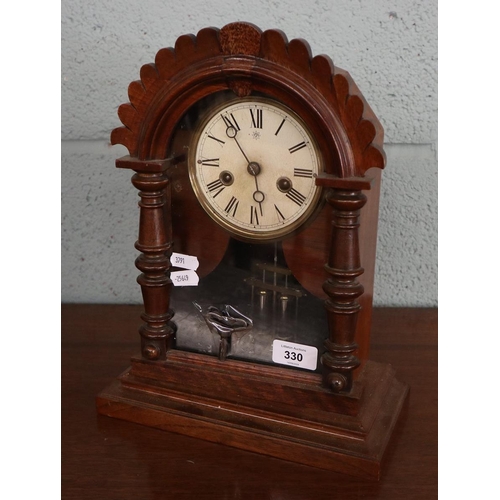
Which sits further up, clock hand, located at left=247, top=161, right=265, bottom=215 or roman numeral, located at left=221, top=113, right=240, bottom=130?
roman numeral, located at left=221, top=113, right=240, bottom=130

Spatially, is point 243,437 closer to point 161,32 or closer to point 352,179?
point 352,179

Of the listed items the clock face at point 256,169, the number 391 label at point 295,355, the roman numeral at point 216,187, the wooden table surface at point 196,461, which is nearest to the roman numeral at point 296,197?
the clock face at point 256,169

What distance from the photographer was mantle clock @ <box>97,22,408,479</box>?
0.91m

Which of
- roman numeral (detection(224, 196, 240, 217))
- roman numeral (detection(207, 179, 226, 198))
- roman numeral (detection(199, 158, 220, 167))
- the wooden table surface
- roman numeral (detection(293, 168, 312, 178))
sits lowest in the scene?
the wooden table surface

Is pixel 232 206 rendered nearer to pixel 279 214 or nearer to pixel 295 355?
pixel 279 214

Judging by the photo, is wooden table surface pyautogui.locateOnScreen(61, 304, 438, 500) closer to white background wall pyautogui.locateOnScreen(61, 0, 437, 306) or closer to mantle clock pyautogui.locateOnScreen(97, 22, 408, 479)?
mantle clock pyautogui.locateOnScreen(97, 22, 408, 479)

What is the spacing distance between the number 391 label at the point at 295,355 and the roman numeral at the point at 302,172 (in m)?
0.24

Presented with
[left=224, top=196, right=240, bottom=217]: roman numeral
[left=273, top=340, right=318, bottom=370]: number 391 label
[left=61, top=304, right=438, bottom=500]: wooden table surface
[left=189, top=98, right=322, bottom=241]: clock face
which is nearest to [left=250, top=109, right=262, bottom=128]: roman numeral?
[left=189, top=98, right=322, bottom=241]: clock face

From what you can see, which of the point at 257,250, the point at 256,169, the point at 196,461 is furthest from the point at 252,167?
the point at 196,461

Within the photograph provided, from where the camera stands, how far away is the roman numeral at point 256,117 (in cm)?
95

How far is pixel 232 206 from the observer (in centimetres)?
100

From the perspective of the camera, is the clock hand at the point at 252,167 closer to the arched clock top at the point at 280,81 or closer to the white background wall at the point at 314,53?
the arched clock top at the point at 280,81

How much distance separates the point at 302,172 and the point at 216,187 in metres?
0.13

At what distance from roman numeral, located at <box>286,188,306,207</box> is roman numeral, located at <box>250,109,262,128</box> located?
0.10m
